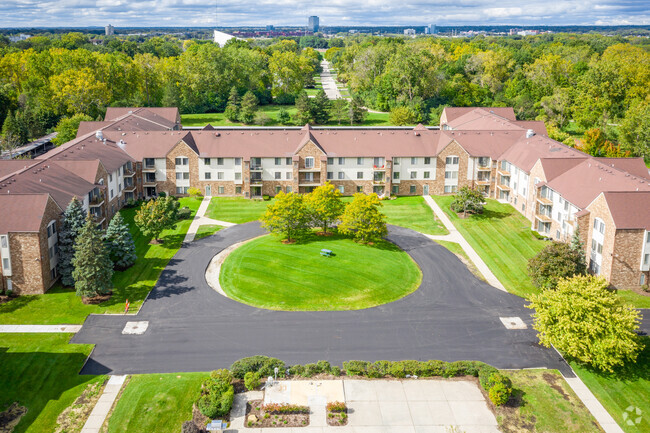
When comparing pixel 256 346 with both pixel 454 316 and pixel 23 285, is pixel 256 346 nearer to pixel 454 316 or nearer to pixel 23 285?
pixel 454 316

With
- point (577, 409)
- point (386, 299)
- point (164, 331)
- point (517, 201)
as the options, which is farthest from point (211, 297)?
point (517, 201)

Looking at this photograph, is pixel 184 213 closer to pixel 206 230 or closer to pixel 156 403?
pixel 206 230

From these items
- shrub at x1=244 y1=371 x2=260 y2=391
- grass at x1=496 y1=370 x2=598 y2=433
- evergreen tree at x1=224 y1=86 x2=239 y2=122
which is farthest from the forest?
shrub at x1=244 y1=371 x2=260 y2=391

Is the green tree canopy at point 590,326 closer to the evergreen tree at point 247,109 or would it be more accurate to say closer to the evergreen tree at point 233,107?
the evergreen tree at point 247,109

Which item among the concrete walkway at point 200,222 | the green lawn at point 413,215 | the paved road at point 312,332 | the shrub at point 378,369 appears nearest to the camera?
the shrub at point 378,369

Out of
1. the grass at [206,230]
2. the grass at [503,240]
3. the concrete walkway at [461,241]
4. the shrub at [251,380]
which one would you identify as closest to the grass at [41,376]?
the shrub at [251,380]

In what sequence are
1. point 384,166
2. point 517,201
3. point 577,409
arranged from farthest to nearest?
point 384,166 → point 517,201 → point 577,409
